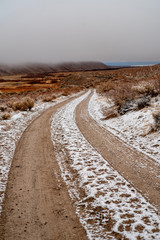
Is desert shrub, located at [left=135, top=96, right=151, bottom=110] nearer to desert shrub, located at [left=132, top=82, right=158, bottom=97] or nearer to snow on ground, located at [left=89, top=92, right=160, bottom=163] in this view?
snow on ground, located at [left=89, top=92, right=160, bottom=163]

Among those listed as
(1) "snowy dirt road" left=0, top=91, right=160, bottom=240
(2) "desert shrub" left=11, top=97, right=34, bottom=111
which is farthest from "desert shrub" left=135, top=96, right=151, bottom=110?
(2) "desert shrub" left=11, top=97, right=34, bottom=111

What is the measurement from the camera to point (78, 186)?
4250mm

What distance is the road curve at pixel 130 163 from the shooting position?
13.1ft

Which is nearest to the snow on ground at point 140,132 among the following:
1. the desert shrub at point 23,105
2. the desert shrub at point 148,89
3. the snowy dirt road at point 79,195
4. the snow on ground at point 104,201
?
the snowy dirt road at point 79,195

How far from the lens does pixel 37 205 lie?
3.58m

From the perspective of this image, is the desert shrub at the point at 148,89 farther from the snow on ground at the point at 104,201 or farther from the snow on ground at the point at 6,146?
the snow on ground at the point at 6,146

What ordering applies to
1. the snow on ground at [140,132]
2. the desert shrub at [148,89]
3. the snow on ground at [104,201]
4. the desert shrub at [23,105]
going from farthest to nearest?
the desert shrub at [23,105] → the desert shrub at [148,89] → the snow on ground at [140,132] → the snow on ground at [104,201]

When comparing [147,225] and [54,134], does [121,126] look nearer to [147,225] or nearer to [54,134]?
[54,134]

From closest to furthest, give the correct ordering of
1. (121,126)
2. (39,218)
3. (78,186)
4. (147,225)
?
(147,225) < (39,218) < (78,186) < (121,126)

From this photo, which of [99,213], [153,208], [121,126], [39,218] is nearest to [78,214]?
[99,213]

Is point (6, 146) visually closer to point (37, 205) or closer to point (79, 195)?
Answer: point (37, 205)

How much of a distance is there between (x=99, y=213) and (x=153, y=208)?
115 cm

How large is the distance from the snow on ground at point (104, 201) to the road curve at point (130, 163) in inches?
8.5

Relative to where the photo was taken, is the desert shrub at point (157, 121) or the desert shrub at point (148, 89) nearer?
the desert shrub at point (157, 121)
